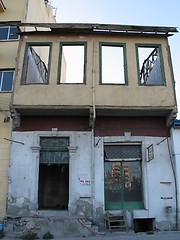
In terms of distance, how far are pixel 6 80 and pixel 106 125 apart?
5.18 m

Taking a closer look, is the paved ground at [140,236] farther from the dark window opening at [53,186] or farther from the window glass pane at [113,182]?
the dark window opening at [53,186]

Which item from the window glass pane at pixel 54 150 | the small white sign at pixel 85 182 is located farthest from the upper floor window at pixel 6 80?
the small white sign at pixel 85 182

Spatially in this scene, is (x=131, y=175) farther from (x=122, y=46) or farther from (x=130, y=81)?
(x=122, y=46)

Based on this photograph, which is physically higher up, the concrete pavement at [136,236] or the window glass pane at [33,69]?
the window glass pane at [33,69]

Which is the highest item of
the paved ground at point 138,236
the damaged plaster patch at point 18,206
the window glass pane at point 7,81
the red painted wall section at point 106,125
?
the window glass pane at point 7,81

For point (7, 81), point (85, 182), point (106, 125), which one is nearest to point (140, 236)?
point (85, 182)

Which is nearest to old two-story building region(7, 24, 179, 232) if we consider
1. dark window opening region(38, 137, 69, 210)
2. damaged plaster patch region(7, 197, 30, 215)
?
damaged plaster patch region(7, 197, 30, 215)

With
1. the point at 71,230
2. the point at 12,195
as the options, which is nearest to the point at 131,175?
the point at 71,230

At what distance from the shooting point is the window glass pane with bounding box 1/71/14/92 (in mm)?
11656

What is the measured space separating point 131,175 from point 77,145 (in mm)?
2602

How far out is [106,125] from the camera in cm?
1072

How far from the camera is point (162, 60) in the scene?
427 inches

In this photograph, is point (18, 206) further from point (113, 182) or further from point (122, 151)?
point (122, 151)

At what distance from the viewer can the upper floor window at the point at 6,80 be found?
11.7m
